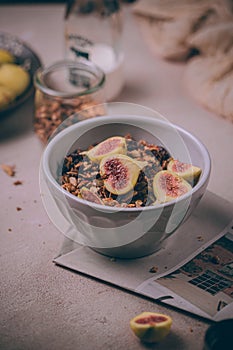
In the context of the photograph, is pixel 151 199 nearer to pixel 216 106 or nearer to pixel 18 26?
pixel 216 106

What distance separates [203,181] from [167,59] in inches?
30.2

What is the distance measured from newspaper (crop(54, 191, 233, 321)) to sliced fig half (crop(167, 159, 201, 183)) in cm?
11

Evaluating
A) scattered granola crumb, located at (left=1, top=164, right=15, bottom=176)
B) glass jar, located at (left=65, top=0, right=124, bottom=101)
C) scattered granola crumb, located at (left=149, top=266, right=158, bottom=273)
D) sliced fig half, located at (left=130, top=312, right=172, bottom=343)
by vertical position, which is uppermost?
glass jar, located at (left=65, top=0, right=124, bottom=101)

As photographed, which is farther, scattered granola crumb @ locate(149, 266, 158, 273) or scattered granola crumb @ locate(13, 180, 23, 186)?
scattered granola crumb @ locate(13, 180, 23, 186)

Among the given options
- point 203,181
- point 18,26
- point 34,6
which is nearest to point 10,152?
point 203,181

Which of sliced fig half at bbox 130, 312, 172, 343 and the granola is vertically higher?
the granola

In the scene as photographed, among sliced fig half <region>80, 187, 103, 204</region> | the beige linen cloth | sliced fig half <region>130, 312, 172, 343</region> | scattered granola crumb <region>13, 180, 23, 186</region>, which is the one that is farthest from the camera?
the beige linen cloth

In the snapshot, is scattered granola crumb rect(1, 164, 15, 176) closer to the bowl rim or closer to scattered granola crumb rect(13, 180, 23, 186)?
scattered granola crumb rect(13, 180, 23, 186)

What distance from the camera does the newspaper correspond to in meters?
0.82

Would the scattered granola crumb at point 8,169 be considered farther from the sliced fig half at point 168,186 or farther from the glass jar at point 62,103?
the sliced fig half at point 168,186

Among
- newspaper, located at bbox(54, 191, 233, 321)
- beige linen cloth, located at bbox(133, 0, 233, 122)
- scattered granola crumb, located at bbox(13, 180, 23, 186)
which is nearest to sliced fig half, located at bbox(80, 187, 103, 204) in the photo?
newspaper, located at bbox(54, 191, 233, 321)

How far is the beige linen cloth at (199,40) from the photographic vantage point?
131cm

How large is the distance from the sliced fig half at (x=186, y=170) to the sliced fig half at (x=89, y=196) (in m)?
0.14

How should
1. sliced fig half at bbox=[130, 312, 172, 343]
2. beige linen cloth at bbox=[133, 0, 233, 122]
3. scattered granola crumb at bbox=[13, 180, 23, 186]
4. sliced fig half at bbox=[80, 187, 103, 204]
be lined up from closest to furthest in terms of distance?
sliced fig half at bbox=[130, 312, 172, 343], sliced fig half at bbox=[80, 187, 103, 204], scattered granola crumb at bbox=[13, 180, 23, 186], beige linen cloth at bbox=[133, 0, 233, 122]
